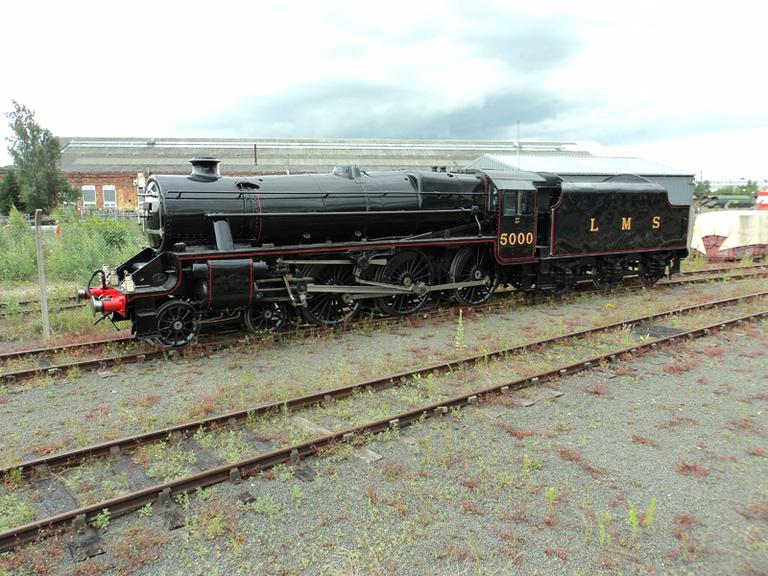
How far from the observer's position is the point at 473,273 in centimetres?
1196

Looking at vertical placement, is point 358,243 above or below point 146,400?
above

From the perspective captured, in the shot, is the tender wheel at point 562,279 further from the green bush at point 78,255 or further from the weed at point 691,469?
the green bush at point 78,255

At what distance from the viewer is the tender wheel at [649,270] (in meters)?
14.9

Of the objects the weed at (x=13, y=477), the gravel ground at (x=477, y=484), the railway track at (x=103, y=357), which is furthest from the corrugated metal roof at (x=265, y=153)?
the weed at (x=13, y=477)

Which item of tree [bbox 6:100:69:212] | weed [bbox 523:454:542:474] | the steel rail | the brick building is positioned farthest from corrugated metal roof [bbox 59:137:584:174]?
weed [bbox 523:454:542:474]

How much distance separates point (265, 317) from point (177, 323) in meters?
1.48

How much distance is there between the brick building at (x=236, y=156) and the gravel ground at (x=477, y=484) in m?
34.4

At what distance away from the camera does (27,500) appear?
4.42 metres

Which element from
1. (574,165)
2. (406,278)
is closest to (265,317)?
(406,278)

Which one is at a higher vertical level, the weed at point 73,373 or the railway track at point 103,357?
the railway track at point 103,357

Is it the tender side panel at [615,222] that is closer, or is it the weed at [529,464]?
the weed at [529,464]

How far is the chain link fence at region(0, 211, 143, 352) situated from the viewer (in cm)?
997

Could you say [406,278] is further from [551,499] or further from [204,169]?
[551,499]

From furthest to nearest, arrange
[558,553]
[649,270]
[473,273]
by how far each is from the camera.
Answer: [649,270] → [473,273] → [558,553]
